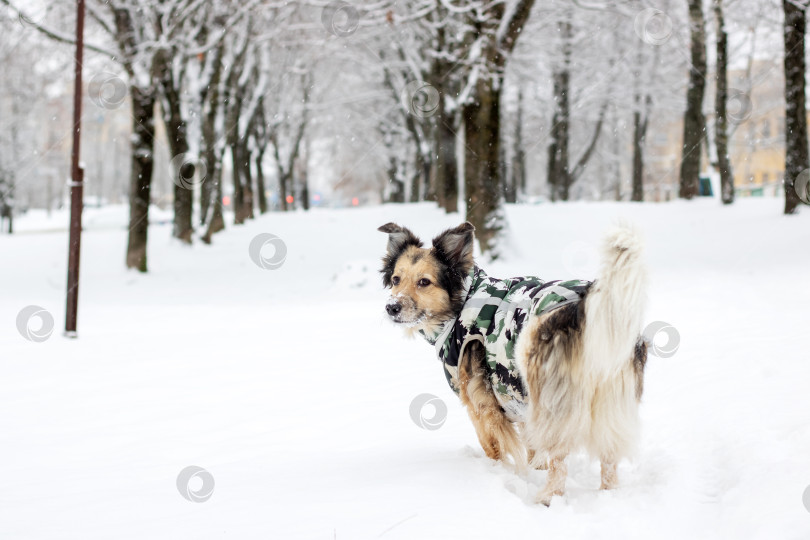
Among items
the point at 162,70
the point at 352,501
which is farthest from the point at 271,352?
the point at 162,70

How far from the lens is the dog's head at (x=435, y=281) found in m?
4.35

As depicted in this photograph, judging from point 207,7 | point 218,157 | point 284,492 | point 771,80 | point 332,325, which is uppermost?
point 771,80

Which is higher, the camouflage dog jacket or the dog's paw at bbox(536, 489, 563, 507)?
the camouflage dog jacket

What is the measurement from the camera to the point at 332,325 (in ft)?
32.1

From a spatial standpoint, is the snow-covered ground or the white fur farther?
the snow-covered ground

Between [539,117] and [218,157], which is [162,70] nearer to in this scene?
[218,157]

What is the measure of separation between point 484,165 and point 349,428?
353 inches

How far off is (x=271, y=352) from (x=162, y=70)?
1130 cm

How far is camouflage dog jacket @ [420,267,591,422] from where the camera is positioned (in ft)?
12.2

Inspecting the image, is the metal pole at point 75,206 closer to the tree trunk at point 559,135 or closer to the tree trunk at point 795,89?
the tree trunk at point 795,89

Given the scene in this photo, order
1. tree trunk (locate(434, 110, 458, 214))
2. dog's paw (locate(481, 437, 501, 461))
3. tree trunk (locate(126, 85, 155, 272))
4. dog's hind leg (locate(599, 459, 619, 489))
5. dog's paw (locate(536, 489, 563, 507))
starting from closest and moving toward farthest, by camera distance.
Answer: dog's paw (locate(536, 489, 563, 507))
dog's hind leg (locate(599, 459, 619, 489))
dog's paw (locate(481, 437, 501, 461))
tree trunk (locate(126, 85, 155, 272))
tree trunk (locate(434, 110, 458, 214))

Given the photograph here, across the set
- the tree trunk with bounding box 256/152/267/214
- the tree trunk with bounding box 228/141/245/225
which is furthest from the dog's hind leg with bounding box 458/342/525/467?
the tree trunk with bounding box 256/152/267/214

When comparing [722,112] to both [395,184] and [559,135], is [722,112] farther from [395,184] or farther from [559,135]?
[395,184]

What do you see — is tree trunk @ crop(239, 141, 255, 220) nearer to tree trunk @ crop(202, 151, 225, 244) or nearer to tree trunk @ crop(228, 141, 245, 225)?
tree trunk @ crop(228, 141, 245, 225)
